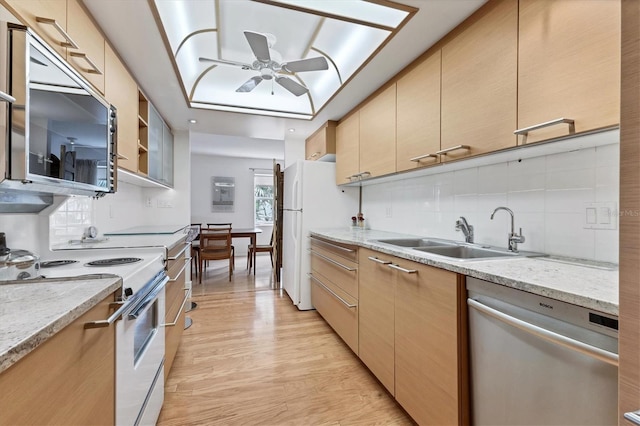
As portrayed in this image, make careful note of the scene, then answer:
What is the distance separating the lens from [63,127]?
1.12 meters

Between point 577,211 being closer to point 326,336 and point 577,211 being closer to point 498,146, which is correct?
point 498,146

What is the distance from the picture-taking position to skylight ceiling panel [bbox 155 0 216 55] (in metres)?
1.82

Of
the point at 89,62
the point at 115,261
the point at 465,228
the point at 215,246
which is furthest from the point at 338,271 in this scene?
the point at 215,246

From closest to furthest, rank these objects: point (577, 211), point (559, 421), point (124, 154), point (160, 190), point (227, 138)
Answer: point (559, 421)
point (577, 211)
point (124, 154)
point (160, 190)
point (227, 138)

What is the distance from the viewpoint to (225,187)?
6617mm

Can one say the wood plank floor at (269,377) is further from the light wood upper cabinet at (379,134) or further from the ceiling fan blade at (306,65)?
the ceiling fan blade at (306,65)

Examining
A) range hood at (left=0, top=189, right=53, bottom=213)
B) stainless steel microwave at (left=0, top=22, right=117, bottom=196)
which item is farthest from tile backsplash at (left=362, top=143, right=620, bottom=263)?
range hood at (left=0, top=189, right=53, bottom=213)

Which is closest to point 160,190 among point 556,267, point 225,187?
point 225,187

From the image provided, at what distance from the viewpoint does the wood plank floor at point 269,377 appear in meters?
1.54

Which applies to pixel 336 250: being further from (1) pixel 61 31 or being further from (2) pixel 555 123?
(1) pixel 61 31

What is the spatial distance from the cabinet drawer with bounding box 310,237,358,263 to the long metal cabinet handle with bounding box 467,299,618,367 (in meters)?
1.09

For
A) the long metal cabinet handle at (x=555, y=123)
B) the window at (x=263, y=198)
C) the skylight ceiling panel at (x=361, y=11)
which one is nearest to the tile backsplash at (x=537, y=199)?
the long metal cabinet handle at (x=555, y=123)

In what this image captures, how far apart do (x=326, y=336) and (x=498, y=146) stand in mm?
1987

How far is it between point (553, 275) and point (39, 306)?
4.80ft
